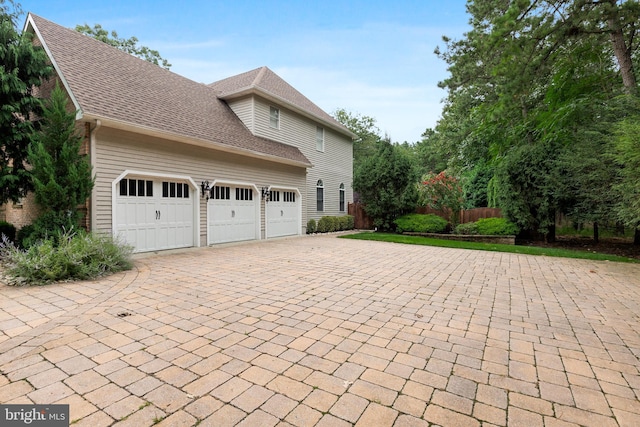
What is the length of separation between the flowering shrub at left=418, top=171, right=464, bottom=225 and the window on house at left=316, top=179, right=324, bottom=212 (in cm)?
495

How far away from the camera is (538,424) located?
183 centimetres

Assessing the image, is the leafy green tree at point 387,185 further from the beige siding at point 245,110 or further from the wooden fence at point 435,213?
the beige siding at point 245,110

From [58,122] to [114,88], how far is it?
256cm

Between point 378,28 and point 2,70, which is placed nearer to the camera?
point 2,70

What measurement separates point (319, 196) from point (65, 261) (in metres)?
11.8

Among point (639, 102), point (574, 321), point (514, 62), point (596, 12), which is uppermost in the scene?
point (596, 12)

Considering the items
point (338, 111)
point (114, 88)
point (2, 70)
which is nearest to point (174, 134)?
point (114, 88)

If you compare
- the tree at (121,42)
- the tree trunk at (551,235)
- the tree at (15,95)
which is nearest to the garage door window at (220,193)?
the tree at (15,95)

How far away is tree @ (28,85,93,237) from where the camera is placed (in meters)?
6.10

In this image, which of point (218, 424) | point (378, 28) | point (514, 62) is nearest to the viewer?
point (218, 424)

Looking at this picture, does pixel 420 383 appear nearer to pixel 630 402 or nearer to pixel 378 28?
pixel 630 402

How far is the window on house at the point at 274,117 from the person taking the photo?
13.2 m

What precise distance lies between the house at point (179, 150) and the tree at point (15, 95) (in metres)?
0.54

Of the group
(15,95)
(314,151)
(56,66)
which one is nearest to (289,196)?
(314,151)
